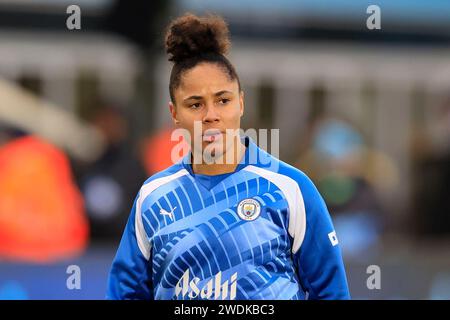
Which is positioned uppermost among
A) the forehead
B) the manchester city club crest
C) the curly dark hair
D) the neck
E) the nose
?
the curly dark hair

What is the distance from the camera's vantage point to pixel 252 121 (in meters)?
7.30

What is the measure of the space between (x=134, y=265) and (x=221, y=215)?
0.40 meters

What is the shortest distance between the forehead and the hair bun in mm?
79

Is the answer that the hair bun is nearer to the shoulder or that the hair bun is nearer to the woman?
the woman

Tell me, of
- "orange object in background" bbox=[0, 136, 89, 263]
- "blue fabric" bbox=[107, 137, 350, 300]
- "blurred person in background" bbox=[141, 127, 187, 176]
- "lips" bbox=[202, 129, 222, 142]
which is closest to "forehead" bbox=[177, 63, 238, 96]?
"lips" bbox=[202, 129, 222, 142]

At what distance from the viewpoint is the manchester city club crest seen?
335 cm

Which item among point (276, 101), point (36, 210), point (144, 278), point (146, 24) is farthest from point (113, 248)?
point (276, 101)

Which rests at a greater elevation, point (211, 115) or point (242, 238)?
point (211, 115)

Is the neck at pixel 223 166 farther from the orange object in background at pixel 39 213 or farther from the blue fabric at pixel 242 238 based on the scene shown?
the orange object in background at pixel 39 213

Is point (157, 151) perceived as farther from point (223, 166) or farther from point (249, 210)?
point (249, 210)

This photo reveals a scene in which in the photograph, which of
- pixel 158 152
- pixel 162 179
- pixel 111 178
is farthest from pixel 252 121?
pixel 162 179

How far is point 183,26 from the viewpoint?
11.2 feet

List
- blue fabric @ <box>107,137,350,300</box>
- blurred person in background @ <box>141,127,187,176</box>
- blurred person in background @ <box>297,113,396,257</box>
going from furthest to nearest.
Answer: blurred person in background @ <box>141,127,187,176</box> < blurred person in background @ <box>297,113,396,257</box> < blue fabric @ <box>107,137,350,300</box>

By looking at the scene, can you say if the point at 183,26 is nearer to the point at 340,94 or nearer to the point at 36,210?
the point at 36,210
